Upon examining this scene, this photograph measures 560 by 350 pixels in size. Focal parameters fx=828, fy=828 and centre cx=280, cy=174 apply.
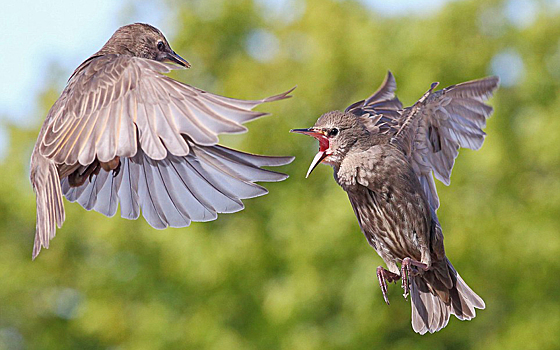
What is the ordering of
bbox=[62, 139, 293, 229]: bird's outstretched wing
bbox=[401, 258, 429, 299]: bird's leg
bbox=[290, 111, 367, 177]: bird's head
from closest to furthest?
1. bbox=[401, 258, 429, 299]: bird's leg
2. bbox=[290, 111, 367, 177]: bird's head
3. bbox=[62, 139, 293, 229]: bird's outstretched wing

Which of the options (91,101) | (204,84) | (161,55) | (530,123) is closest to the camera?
(91,101)

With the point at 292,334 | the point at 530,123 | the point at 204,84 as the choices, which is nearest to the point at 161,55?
the point at 292,334

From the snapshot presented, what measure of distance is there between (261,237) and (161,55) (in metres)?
12.1

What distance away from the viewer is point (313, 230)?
14156 millimetres

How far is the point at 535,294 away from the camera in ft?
47.8

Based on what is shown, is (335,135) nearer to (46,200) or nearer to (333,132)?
(333,132)

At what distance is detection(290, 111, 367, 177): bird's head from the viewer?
13.0 feet

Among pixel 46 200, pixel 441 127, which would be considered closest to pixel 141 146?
pixel 46 200

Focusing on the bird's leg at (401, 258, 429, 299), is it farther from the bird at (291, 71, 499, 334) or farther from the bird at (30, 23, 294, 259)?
the bird at (30, 23, 294, 259)

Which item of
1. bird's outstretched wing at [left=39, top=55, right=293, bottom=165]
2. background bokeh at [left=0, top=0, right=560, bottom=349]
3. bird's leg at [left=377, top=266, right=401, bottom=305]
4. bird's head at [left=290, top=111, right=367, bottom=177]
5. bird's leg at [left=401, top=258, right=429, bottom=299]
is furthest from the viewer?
background bokeh at [left=0, top=0, right=560, bottom=349]

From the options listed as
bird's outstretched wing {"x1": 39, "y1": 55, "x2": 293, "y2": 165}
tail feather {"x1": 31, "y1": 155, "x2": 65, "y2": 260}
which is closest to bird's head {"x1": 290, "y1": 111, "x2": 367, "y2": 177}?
bird's outstretched wing {"x1": 39, "y1": 55, "x2": 293, "y2": 165}

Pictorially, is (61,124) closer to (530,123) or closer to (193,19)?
(530,123)

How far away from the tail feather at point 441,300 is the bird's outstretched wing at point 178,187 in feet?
3.70

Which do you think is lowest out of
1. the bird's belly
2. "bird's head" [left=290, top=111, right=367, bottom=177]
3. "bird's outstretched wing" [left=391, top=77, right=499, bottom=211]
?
the bird's belly
